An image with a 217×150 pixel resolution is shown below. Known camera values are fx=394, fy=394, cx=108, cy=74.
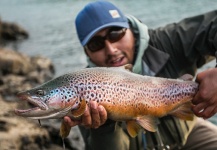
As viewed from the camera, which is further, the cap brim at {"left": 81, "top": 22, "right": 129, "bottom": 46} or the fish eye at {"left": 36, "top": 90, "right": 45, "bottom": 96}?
the cap brim at {"left": 81, "top": 22, "right": 129, "bottom": 46}

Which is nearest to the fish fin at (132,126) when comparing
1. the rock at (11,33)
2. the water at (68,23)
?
the water at (68,23)

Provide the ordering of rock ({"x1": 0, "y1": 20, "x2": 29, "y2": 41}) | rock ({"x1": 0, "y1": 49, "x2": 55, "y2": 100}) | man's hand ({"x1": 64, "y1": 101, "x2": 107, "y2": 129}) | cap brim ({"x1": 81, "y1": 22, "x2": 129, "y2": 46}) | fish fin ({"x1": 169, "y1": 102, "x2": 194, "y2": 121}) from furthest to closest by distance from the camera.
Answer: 1. rock ({"x1": 0, "y1": 20, "x2": 29, "y2": 41})
2. rock ({"x1": 0, "y1": 49, "x2": 55, "y2": 100})
3. cap brim ({"x1": 81, "y1": 22, "x2": 129, "y2": 46})
4. fish fin ({"x1": 169, "y1": 102, "x2": 194, "y2": 121})
5. man's hand ({"x1": 64, "y1": 101, "x2": 107, "y2": 129})

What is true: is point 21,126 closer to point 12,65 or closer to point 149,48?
point 149,48

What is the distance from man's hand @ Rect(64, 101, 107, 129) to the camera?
3.50 meters

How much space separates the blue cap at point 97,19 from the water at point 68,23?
8451 mm

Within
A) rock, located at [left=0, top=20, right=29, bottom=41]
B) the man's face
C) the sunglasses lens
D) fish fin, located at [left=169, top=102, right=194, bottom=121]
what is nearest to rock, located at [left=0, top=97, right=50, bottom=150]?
the man's face

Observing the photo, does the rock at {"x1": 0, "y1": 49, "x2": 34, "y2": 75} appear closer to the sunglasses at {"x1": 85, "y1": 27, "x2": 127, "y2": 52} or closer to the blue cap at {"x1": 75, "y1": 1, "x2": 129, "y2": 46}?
the blue cap at {"x1": 75, "y1": 1, "x2": 129, "y2": 46}

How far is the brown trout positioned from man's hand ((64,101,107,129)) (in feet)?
0.16

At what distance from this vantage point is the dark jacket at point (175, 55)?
500 cm

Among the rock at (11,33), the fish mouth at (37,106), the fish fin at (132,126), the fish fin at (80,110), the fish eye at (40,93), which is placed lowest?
the fish fin at (132,126)

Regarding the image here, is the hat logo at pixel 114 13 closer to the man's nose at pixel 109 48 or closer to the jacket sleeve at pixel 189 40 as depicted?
the man's nose at pixel 109 48

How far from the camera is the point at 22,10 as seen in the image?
36688 millimetres

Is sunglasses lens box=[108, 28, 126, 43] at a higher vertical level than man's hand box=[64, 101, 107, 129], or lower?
higher

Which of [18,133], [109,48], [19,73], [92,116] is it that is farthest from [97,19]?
[19,73]
